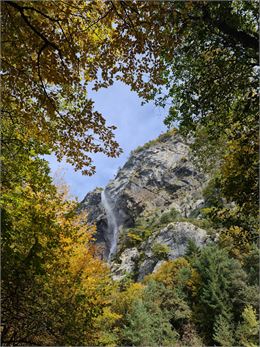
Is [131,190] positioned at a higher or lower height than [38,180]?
higher

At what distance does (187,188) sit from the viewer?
74562mm

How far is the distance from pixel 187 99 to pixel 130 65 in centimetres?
120

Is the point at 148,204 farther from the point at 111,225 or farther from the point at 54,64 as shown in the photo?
the point at 54,64

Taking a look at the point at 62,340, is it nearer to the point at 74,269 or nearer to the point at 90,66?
the point at 74,269

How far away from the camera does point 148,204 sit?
73.6 metres

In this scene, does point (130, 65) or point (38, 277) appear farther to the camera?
point (38, 277)

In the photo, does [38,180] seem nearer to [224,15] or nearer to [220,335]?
[224,15]

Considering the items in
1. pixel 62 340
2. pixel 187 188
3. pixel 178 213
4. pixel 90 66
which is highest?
pixel 187 188

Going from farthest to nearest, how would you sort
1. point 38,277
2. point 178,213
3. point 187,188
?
point 187,188
point 178,213
point 38,277

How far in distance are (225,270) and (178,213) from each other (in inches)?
1174

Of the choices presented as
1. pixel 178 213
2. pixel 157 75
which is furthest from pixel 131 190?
pixel 157 75

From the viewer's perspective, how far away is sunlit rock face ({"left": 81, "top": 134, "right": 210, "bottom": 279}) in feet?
152

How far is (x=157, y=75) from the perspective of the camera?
19.2 ft

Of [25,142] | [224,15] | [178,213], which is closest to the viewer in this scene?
[224,15]
